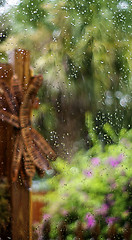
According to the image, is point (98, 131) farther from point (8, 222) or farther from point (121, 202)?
point (8, 222)

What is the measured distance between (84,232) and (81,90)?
0.49m

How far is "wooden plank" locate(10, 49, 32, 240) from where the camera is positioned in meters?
0.84

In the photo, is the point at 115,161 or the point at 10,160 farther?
the point at 115,161

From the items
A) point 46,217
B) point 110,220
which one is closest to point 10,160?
point 46,217

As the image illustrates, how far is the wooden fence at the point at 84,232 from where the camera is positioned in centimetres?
101

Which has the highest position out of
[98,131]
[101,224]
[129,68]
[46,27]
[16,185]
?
[46,27]

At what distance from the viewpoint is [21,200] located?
848mm

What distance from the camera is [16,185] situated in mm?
846

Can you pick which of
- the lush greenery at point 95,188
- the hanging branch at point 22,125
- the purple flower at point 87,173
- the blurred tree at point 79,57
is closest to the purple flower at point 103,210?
the lush greenery at point 95,188

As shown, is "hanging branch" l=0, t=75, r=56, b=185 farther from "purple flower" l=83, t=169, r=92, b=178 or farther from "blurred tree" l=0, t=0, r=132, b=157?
"purple flower" l=83, t=169, r=92, b=178

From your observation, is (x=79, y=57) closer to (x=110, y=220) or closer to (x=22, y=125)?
(x=22, y=125)

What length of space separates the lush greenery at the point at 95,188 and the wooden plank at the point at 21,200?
5.1 inches

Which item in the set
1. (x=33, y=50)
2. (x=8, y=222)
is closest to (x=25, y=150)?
(x=8, y=222)

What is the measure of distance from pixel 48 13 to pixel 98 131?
436 millimetres
